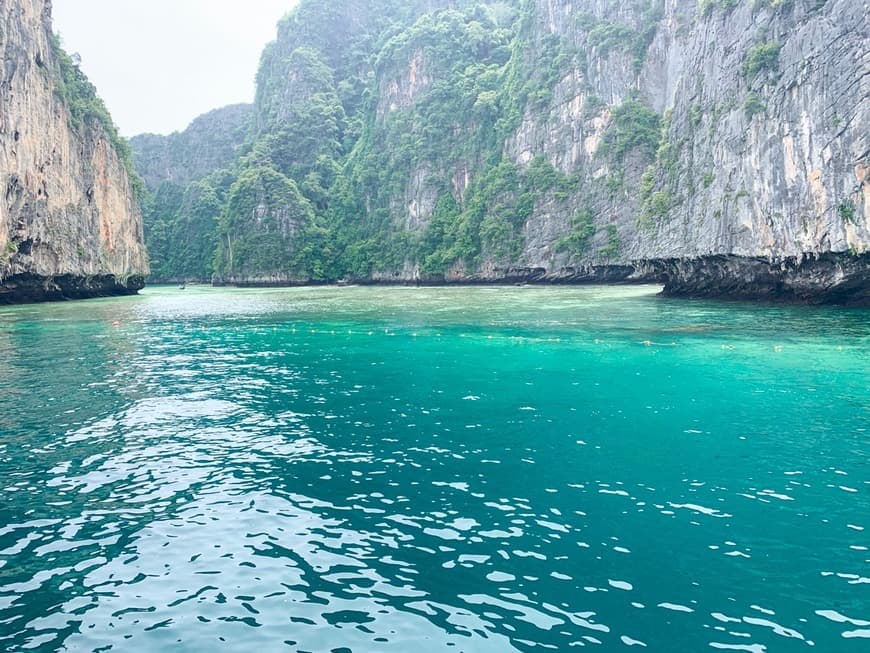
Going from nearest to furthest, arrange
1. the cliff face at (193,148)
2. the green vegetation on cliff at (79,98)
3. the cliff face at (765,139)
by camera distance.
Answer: the cliff face at (765,139) < the green vegetation on cliff at (79,98) < the cliff face at (193,148)

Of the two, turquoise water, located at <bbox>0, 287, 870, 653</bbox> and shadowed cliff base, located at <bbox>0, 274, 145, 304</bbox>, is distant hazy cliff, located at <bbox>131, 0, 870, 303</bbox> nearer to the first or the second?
turquoise water, located at <bbox>0, 287, 870, 653</bbox>

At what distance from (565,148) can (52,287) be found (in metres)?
62.3

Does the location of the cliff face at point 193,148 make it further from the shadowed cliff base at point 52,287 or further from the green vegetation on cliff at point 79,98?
the shadowed cliff base at point 52,287

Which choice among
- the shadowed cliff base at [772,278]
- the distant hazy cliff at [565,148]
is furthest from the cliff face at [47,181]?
the shadowed cliff base at [772,278]

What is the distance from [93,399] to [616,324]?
20.9 metres

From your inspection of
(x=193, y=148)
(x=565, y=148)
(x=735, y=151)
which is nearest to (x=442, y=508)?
(x=735, y=151)

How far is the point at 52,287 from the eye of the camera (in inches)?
2029

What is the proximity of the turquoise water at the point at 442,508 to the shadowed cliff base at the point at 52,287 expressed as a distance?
3514 cm

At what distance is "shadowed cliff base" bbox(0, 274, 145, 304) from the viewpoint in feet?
155

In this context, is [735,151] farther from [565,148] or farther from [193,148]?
[193,148]

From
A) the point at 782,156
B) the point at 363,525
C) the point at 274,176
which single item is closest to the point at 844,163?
the point at 782,156

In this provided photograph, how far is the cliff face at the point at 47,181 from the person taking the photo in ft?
138

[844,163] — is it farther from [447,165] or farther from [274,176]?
[274,176]

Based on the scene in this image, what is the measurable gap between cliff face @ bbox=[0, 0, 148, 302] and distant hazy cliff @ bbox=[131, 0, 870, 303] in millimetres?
44667
